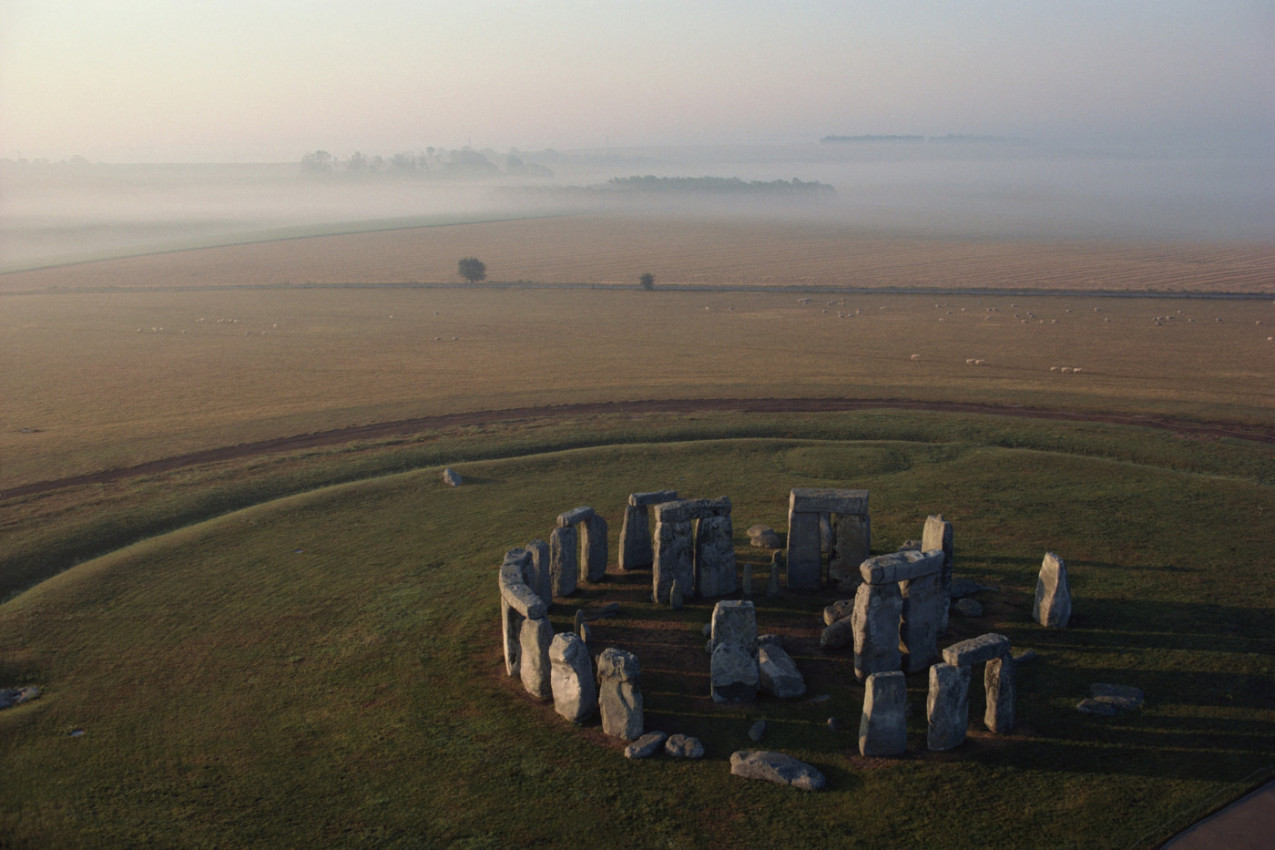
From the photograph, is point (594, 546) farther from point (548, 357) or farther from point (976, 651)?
point (548, 357)

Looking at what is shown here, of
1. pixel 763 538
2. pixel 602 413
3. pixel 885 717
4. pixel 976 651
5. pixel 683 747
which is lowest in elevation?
pixel 683 747

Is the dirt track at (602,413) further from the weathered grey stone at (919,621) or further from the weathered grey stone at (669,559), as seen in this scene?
the weathered grey stone at (919,621)

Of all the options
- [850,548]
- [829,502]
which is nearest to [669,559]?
[829,502]

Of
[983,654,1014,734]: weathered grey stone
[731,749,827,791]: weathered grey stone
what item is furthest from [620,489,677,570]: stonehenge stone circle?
[983,654,1014,734]: weathered grey stone

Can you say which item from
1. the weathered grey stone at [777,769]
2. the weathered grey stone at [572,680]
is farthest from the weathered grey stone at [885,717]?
the weathered grey stone at [572,680]

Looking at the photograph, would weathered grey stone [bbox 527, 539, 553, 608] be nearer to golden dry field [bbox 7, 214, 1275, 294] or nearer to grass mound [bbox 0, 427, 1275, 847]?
grass mound [bbox 0, 427, 1275, 847]

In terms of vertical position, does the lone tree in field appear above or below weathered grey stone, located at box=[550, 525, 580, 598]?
above

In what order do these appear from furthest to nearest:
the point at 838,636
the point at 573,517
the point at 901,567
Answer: the point at 573,517 < the point at 838,636 < the point at 901,567

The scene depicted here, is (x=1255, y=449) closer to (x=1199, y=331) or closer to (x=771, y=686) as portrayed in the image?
(x=771, y=686)

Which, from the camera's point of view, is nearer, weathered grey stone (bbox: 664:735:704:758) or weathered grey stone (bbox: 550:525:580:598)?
weathered grey stone (bbox: 664:735:704:758)
